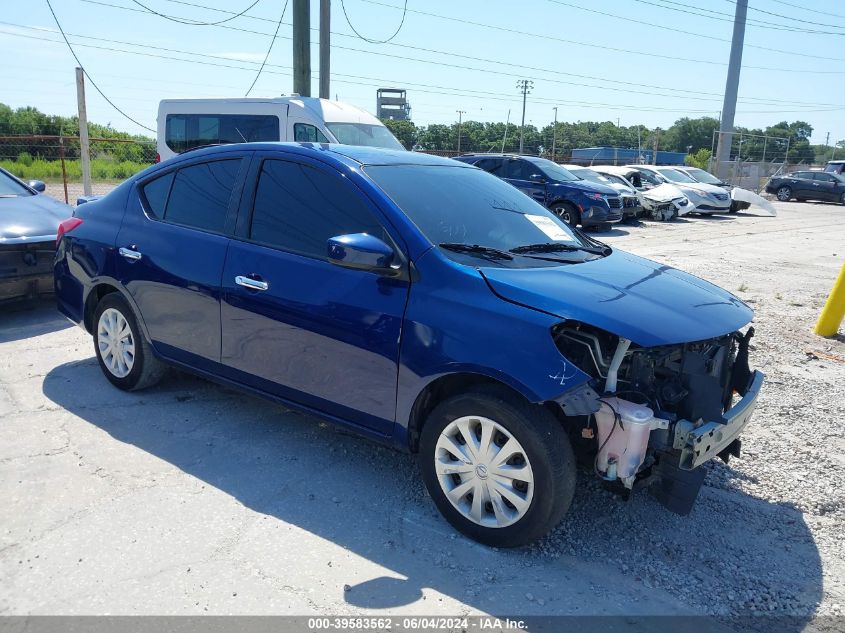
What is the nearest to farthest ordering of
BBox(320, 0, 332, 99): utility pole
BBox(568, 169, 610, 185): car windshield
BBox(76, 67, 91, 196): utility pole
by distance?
BBox(76, 67, 91, 196): utility pole, BBox(320, 0, 332, 99): utility pole, BBox(568, 169, 610, 185): car windshield

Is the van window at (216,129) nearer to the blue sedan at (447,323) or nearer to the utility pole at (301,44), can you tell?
the utility pole at (301,44)

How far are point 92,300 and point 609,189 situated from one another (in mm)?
14405

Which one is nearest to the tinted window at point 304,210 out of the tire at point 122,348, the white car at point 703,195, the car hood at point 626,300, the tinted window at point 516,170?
the car hood at point 626,300

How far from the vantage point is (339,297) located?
3.51 metres

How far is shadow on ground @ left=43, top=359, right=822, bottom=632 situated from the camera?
2.92m

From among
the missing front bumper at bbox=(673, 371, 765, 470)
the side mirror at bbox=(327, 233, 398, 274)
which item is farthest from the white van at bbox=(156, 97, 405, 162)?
the missing front bumper at bbox=(673, 371, 765, 470)

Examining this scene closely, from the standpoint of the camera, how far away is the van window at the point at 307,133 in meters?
12.2

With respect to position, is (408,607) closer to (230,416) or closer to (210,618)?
(210,618)

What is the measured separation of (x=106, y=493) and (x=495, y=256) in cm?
229

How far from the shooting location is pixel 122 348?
4785mm

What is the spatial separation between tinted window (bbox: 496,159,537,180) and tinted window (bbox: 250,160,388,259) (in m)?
13.7

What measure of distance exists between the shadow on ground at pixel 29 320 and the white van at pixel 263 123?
19.8 ft

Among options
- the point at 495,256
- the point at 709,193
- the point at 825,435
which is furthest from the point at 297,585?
the point at 709,193

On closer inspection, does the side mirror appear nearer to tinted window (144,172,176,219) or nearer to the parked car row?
tinted window (144,172,176,219)
